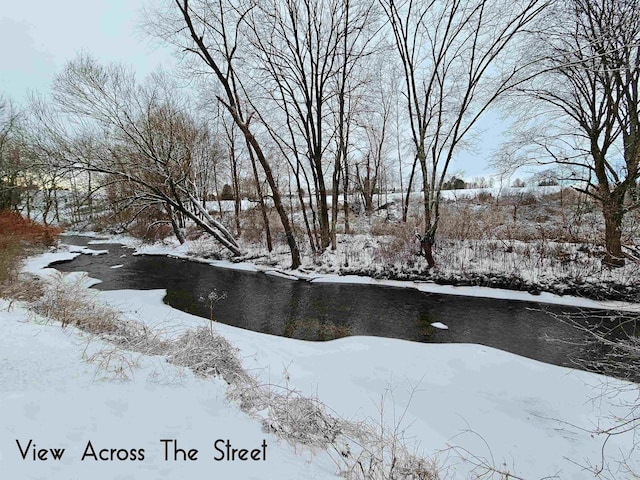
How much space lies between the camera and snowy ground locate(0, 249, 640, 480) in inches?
72.2

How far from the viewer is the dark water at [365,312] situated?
6.32 meters

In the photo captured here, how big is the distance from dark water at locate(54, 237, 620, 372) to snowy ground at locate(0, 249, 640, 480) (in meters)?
0.94

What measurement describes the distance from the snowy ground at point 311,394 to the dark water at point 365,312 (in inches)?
36.8

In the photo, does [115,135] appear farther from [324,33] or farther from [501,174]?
[501,174]

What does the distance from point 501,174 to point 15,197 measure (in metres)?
26.0

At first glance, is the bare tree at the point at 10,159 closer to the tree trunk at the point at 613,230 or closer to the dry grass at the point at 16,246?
the dry grass at the point at 16,246

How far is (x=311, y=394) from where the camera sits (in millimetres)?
3887

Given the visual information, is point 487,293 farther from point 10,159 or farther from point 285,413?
point 10,159

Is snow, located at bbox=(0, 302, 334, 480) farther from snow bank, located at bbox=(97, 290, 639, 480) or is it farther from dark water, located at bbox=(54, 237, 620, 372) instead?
dark water, located at bbox=(54, 237, 620, 372)

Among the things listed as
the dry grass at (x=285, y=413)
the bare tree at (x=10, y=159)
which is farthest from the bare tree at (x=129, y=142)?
the dry grass at (x=285, y=413)

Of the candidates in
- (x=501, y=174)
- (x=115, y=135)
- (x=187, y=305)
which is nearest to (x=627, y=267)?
(x=501, y=174)

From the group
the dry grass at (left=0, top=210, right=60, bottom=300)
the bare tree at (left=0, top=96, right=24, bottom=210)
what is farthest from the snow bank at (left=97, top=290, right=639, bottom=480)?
the bare tree at (left=0, top=96, right=24, bottom=210)

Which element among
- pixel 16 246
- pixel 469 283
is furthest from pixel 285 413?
pixel 16 246

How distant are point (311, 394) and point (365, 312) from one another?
4.41 metres
